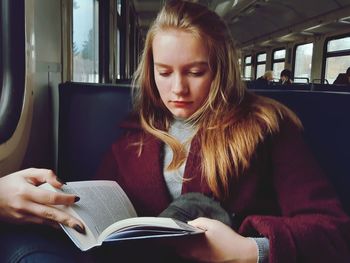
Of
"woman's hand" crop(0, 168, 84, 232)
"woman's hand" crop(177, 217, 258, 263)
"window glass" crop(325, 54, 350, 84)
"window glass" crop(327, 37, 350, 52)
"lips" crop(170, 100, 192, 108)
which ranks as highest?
"window glass" crop(327, 37, 350, 52)

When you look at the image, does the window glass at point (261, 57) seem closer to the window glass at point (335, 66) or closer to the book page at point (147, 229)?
the window glass at point (335, 66)

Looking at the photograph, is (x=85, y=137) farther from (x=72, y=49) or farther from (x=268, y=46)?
(x=268, y=46)

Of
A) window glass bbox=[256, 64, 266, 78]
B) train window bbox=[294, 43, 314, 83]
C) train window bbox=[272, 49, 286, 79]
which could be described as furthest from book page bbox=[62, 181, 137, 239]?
window glass bbox=[256, 64, 266, 78]

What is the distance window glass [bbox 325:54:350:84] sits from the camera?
7.83 m

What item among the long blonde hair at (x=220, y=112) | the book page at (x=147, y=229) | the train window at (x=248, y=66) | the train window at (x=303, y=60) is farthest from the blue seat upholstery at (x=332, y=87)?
the train window at (x=248, y=66)

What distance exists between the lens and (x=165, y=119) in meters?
1.29

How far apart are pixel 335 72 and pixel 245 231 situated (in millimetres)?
8479

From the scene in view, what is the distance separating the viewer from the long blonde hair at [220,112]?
105 cm

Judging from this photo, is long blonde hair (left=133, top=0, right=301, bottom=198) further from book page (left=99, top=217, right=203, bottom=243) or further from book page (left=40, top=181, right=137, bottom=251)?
book page (left=99, top=217, right=203, bottom=243)

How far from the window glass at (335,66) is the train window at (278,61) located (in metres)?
2.83

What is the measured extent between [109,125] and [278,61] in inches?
451

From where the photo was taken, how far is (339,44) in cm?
844

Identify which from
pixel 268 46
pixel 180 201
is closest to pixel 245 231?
pixel 180 201

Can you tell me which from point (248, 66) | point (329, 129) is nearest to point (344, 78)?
point (329, 129)
